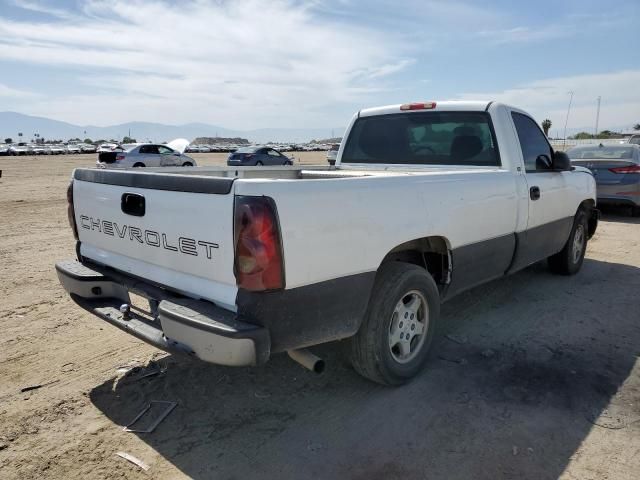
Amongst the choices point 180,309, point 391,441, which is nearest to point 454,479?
point 391,441

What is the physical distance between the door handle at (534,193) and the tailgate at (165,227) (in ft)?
10.5

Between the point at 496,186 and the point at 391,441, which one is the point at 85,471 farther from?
the point at 496,186

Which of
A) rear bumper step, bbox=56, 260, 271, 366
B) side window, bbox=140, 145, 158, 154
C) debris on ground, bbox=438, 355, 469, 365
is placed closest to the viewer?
rear bumper step, bbox=56, 260, 271, 366

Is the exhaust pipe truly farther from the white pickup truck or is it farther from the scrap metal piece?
the scrap metal piece

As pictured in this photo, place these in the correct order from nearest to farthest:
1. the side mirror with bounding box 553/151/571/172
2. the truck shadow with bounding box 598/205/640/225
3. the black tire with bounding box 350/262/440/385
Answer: the black tire with bounding box 350/262/440/385 < the side mirror with bounding box 553/151/571/172 < the truck shadow with bounding box 598/205/640/225

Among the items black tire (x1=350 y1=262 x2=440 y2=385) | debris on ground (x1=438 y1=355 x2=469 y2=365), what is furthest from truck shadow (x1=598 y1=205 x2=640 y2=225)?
black tire (x1=350 y1=262 x2=440 y2=385)

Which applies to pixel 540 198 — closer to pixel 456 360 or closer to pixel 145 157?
pixel 456 360

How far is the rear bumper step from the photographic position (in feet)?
7.81

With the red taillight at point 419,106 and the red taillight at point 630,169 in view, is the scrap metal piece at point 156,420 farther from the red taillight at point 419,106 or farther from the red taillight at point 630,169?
the red taillight at point 630,169

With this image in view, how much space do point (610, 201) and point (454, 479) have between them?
9.50 meters

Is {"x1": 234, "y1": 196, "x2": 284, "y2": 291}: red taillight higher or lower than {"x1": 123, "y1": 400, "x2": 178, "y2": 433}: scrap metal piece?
higher

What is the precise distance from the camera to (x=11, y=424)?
2998 mm

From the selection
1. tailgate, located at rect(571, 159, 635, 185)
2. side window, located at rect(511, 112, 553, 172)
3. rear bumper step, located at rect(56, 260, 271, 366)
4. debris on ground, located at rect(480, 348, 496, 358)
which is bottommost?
Result: debris on ground, located at rect(480, 348, 496, 358)

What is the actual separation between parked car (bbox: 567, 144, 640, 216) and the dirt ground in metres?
6.26
